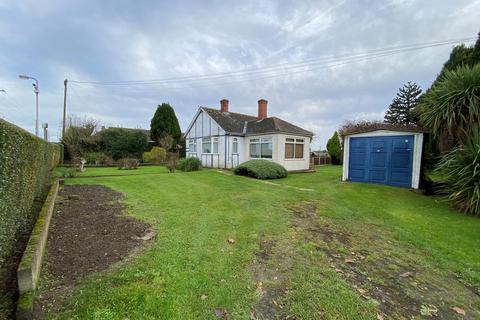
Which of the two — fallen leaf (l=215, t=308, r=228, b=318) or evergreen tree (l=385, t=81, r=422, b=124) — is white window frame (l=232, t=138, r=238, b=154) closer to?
fallen leaf (l=215, t=308, r=228, b=318)

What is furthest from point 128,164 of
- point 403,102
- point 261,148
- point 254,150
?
point 403,102

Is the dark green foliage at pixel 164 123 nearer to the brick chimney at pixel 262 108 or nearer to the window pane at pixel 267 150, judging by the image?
the brick chimney at pixel 262 108

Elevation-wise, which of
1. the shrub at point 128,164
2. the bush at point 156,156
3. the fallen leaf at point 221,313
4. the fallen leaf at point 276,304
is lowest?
the fallen leaf at point 276,304

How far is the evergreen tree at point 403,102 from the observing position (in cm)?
2973

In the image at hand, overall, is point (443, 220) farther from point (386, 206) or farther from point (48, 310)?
point (48, 310)

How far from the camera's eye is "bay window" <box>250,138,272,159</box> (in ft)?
50.8

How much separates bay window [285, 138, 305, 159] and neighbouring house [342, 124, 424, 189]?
483cm

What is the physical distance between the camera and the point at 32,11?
7.41m

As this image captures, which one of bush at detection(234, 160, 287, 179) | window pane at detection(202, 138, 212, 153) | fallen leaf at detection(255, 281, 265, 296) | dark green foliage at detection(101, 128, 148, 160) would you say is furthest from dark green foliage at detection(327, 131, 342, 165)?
fallen leaf at detection(255, 281, 265, 296)

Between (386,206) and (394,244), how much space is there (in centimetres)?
315

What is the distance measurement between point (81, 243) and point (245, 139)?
14448 millimetres

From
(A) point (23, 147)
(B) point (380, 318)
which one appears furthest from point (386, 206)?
(A) point (23, 147)

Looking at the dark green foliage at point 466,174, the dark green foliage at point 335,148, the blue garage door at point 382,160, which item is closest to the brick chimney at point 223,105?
the blue garage door at point 382,160

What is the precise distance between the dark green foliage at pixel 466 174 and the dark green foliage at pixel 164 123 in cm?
2299
